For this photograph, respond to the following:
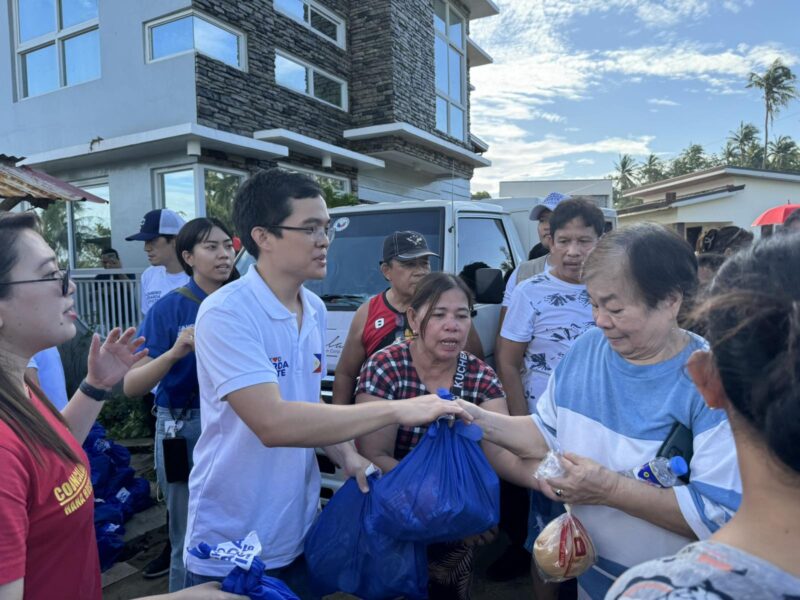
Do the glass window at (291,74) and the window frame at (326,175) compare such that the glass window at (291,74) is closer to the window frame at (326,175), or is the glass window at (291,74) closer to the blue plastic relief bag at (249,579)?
the window frame at (326,175)

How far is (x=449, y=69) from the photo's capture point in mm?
17484

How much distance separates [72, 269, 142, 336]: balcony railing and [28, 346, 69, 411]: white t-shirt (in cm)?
634

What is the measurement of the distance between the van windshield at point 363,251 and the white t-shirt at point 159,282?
2.60ft

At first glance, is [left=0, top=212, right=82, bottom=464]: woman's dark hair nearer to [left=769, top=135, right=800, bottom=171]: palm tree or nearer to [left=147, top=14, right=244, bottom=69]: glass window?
[left=147, top=14, right=244, bottom=69]: glass window

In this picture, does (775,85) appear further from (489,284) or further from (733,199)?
(489,284)

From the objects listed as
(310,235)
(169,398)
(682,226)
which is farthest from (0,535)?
(682,226)

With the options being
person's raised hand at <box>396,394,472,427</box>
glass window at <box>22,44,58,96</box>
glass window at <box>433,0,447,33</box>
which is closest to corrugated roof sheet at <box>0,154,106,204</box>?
person's raised hand at <box>396,394,472,427</box>

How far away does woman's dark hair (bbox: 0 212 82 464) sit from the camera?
1221 millimetres

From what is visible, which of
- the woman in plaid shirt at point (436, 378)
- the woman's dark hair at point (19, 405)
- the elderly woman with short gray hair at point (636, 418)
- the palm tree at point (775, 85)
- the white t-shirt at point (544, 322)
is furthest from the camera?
the palm tree at point (775, 85)

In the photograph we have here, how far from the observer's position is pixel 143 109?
1016cm

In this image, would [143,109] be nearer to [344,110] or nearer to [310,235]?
[344,110]

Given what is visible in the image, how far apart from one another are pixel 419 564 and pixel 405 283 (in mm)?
1624

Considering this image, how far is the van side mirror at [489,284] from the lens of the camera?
11.2 feet

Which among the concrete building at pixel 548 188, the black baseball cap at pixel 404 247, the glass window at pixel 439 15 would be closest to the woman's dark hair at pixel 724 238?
the black baseball cap at pixel 404 247
